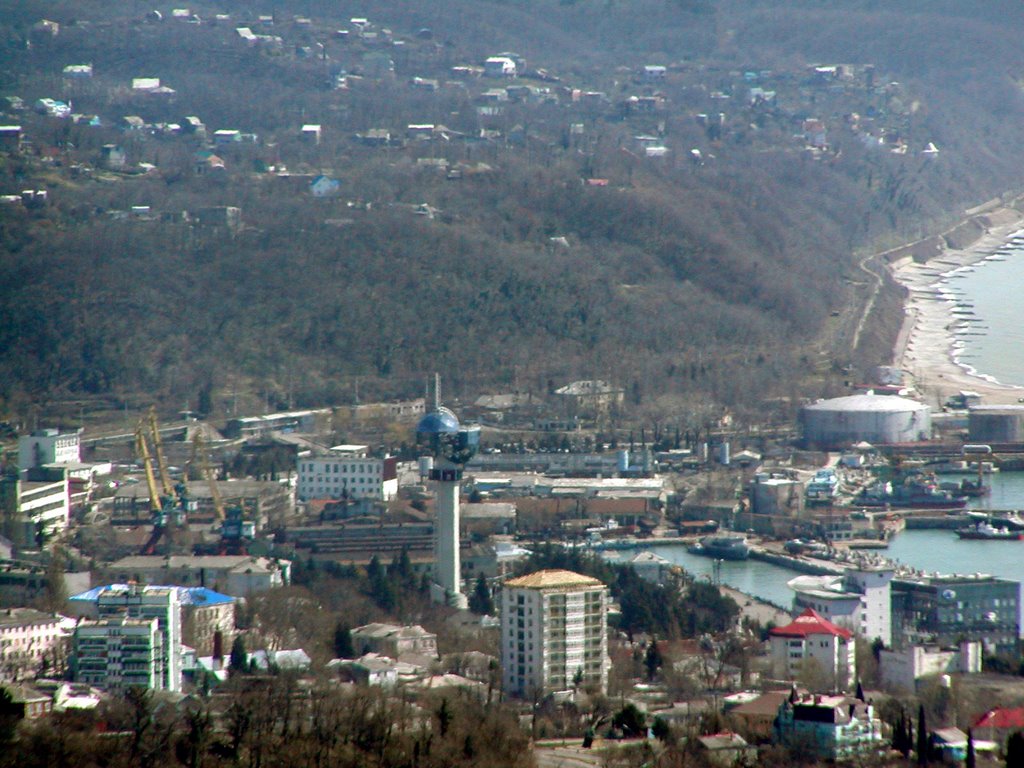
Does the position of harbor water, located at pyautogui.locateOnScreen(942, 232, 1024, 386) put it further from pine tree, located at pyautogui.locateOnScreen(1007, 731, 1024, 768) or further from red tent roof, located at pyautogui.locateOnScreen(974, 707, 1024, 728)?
pine tree, located at pyautogui.locateOnScreen(1007, 731, 1024, 768)

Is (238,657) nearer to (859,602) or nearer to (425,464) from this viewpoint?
(859,602)

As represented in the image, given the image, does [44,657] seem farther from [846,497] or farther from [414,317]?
[414,317]

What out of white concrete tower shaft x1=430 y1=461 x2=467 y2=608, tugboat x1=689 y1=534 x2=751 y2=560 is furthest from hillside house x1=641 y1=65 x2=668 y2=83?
white concrete tower shaft x1=430 y1=461 x2=467 y2=608

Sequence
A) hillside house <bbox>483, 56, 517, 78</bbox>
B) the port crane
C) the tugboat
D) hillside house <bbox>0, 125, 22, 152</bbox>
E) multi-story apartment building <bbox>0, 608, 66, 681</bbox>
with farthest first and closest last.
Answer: hillside house <bbox>483, 56, 517, 78</bbox>, hillside house <bbox>0, 125, 22, 152</bbox>, the tugboat, the port crane, multi-story apartment building <bbox>0, 608, 66, 681</bbox>

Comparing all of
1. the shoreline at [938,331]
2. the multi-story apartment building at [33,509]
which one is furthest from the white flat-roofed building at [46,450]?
the shoreline at [938,331]

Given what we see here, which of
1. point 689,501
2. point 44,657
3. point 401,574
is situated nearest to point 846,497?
point 689,501

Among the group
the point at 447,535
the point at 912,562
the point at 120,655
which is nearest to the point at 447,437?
the point at 447,535
